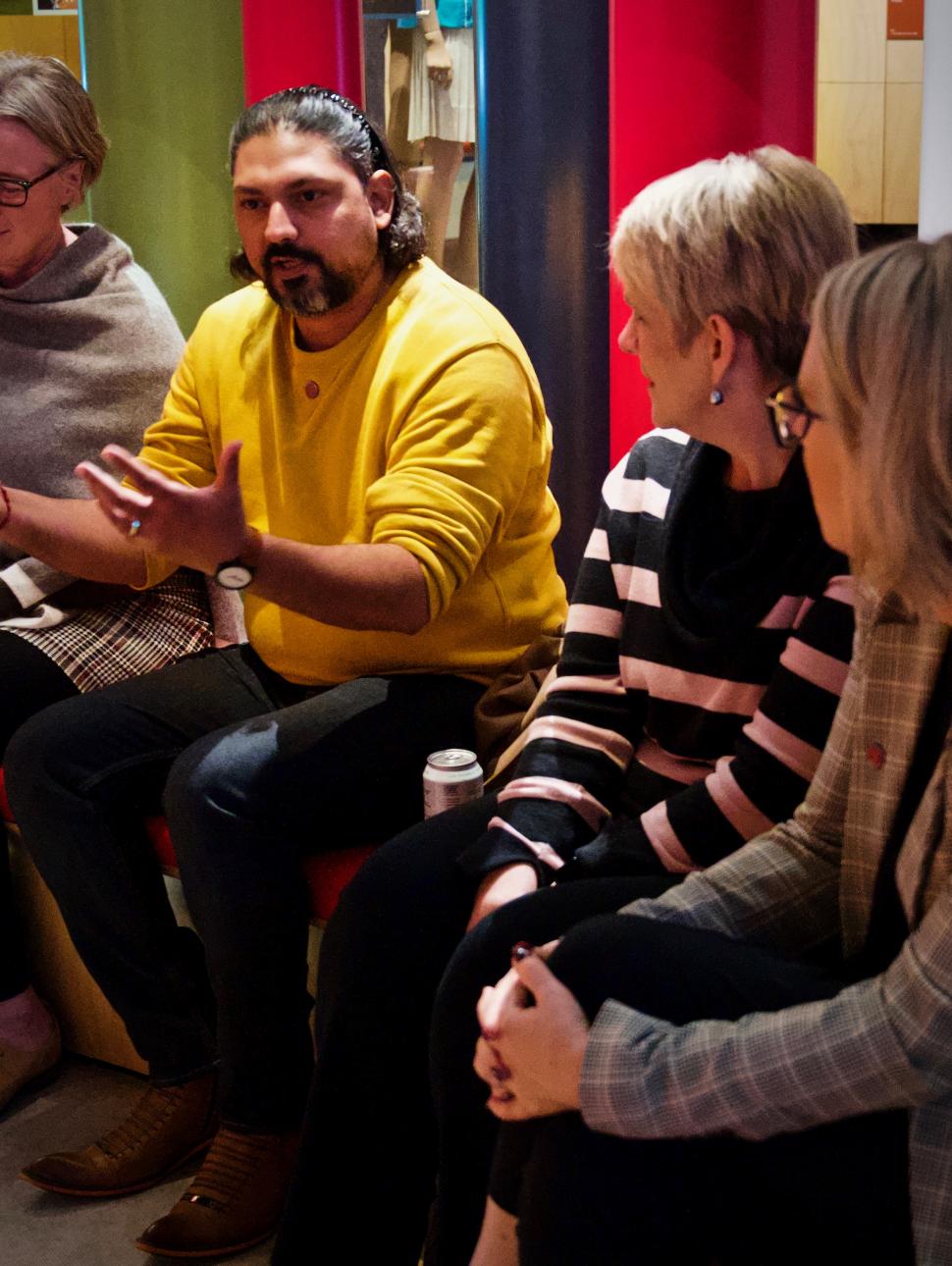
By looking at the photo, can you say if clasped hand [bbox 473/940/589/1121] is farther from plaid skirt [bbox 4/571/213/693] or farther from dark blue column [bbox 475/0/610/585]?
dark blue column [bbox 475/0/610/585]

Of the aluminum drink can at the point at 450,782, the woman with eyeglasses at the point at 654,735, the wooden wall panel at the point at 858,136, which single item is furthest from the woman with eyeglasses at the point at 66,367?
the wooden wall panel at the point at 858,136

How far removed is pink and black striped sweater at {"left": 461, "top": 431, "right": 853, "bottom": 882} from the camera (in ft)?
4.55

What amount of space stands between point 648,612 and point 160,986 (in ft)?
2.76

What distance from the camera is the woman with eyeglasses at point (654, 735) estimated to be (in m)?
1.38

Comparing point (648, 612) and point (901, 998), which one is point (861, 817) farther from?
point (648, 612)

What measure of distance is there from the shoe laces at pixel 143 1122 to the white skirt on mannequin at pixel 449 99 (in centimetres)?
242

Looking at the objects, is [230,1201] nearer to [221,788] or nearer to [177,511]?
[221,788]

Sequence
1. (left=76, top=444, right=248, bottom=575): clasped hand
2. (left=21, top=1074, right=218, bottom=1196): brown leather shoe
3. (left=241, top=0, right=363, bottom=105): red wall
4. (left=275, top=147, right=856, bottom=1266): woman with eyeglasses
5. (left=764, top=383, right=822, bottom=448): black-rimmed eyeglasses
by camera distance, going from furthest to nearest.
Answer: (left=241, top=0, right=363, bottom=105): red wall < (left=21, top=1074, right=218, bottom=1196): brown leather shoe < (left=76, top=444, right=248, bottom=575): clasped hand < (left=275, top=147, right=856, bottom=1266): woman with eyeglasses < (left=764, top=383, right=822, bottom=448): black-rimmed eyeglasses

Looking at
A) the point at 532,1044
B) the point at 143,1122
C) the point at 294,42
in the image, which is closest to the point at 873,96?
the point at 294,42

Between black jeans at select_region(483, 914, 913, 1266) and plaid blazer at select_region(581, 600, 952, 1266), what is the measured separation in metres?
0.02

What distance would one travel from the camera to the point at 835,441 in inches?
42.3

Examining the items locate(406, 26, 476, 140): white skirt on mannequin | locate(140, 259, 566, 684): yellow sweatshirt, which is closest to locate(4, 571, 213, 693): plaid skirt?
locate(140, 259, 566, 684): yellow sweatshirt

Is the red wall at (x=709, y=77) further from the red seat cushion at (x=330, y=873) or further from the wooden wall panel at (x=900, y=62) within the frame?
the wooden wall panel at (x=900, y=62)

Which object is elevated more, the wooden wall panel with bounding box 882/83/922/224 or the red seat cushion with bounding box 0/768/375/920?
the wooden wall panel with bounding box 882/83/922/224
